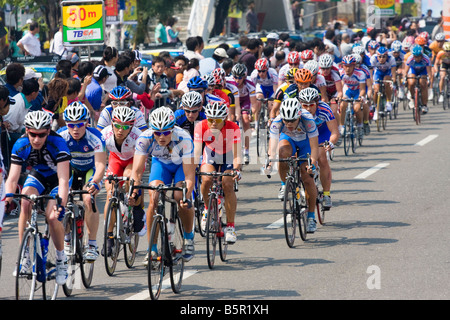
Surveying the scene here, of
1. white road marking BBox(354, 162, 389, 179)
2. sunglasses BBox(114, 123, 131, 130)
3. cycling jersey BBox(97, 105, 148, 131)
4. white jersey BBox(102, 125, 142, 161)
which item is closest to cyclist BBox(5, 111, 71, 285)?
sunglasses BBox(114, 123, 131, 130)

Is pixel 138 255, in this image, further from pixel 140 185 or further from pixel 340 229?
pixel 340 229

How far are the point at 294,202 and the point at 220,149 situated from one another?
1.23 m

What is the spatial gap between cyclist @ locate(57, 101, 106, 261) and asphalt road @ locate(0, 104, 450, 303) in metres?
0.60

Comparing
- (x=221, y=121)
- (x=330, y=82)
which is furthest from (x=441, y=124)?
(x=221, y=121)

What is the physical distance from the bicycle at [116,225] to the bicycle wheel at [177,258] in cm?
63

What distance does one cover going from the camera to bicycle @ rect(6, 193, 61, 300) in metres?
7.89

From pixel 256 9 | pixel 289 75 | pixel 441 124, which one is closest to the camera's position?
pixel 289 75

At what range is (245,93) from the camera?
17.8 m

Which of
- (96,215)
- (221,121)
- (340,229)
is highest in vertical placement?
(221,121)

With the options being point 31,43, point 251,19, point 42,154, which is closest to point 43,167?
point 42,154

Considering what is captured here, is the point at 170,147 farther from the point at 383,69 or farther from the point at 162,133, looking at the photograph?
the point at 383,69

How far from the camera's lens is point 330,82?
17203 millimetres

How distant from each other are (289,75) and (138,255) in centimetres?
558

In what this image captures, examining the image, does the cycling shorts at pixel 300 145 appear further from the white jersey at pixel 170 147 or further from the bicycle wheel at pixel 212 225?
the white jersey at pixel 170 147
